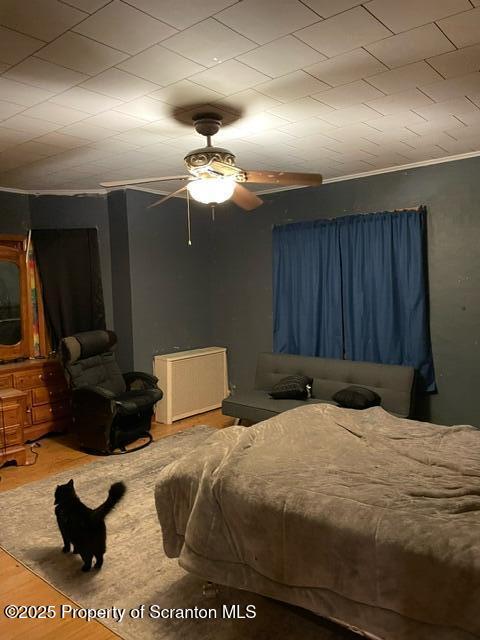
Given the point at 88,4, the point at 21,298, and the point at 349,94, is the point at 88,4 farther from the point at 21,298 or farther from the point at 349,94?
the point at 21,298

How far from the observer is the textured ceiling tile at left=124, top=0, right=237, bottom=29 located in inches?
68.8

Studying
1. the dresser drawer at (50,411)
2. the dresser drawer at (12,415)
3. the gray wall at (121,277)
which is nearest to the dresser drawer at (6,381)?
the dresser drawer at (50,411)

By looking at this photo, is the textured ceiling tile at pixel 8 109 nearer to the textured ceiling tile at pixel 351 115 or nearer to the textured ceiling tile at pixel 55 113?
the textured ceiling tile at pixel 55 113

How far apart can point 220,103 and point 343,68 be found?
734mm

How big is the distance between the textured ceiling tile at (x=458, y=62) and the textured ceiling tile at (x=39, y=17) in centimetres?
163

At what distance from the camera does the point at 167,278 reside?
5859mm

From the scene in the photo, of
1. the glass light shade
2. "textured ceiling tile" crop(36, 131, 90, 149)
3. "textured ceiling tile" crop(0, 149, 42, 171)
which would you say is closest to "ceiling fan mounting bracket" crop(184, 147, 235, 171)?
the glass light shade

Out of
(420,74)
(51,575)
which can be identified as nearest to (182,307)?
(51,575)

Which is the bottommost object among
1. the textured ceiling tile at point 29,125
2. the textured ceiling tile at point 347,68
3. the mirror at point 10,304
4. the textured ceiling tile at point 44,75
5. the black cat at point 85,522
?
the black cat at point 85,522

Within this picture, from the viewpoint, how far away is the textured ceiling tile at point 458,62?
2.23 metres

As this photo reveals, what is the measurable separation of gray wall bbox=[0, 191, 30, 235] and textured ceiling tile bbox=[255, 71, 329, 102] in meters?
3.60

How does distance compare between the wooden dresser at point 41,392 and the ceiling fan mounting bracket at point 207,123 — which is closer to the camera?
the ceiling fan mounting bracket at point 207,123

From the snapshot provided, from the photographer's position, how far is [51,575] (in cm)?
272

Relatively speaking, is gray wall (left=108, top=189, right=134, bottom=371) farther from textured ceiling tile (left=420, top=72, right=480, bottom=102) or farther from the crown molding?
textured ceiling tile (left=420, top=72, right=480, bottom=102)
